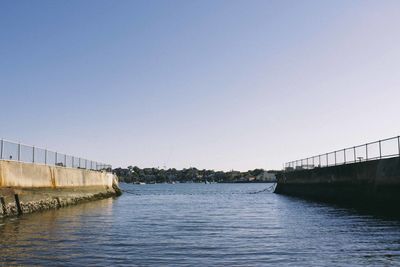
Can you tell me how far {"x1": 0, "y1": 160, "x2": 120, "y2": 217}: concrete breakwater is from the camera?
84.9ft

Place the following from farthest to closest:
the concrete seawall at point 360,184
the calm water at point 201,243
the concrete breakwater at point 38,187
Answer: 1. the concrete seawall at point 360,184
2. the concrete breakwater at point 38,187
3. the calm water at point 201,243

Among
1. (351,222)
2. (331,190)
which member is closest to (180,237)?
(351,222)

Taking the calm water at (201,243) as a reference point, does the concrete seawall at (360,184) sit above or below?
above

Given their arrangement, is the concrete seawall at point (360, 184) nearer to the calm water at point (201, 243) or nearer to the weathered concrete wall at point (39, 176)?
the calm water at point (201, 243)

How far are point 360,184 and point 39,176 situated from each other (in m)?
22.0

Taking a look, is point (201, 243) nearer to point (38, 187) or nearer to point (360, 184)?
point (38, 187)

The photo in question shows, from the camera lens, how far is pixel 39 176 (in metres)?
32.4

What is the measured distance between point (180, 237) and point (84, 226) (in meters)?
5.89

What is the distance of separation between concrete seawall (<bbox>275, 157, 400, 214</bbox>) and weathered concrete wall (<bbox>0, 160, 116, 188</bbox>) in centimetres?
2120

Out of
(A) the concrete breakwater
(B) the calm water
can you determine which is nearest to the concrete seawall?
(B) the calm water

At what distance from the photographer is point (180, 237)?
17344mm

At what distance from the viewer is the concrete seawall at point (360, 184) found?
88.8 ft

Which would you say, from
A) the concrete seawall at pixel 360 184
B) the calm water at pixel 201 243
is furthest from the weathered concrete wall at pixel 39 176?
the concrete seawall at pixel 360 184

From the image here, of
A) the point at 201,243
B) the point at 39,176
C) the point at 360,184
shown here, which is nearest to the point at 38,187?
the point at 39,176
